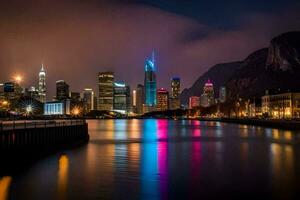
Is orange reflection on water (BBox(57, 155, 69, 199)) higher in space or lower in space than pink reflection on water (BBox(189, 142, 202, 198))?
higher

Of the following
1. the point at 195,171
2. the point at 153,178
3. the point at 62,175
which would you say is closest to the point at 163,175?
the point at 153,178

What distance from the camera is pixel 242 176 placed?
30.0 m

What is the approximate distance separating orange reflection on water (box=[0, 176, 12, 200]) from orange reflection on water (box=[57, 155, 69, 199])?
285cm

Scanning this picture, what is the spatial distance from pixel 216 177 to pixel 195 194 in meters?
6.47

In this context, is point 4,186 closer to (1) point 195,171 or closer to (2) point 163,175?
(2) point 163,175

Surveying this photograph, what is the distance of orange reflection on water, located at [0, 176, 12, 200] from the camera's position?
2238 cm

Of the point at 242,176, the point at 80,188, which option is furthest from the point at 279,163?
the point at 80,188

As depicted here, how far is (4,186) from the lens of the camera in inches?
976

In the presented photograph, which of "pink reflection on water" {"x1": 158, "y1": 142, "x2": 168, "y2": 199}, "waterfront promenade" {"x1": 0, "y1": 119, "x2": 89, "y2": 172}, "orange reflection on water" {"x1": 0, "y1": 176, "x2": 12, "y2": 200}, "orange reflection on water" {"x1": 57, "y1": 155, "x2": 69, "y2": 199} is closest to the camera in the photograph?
"orange reflection on water" {"x1": 0, "y1": 176, "x2": 12, "y2": 200}

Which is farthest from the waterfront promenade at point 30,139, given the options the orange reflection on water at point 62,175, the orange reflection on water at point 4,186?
the orange reflection on water at point 4,186

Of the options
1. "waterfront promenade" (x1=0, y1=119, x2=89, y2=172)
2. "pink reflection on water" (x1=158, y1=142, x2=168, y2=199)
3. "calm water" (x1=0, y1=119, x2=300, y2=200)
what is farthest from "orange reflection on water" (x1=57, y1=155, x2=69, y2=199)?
"pink reflection on water" (x1=158, y1=142, x2=168, y2=199)

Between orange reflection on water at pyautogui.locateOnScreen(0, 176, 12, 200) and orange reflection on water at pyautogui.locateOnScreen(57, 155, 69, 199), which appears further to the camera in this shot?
orange reflection on water at pyautogui.locateOnScreen(57, 155, 69, 199)

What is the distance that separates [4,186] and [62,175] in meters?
5.65

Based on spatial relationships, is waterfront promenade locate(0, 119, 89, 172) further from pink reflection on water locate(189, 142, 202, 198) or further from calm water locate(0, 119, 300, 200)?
pink reflection on water locate(189, 142, 202, 198)
